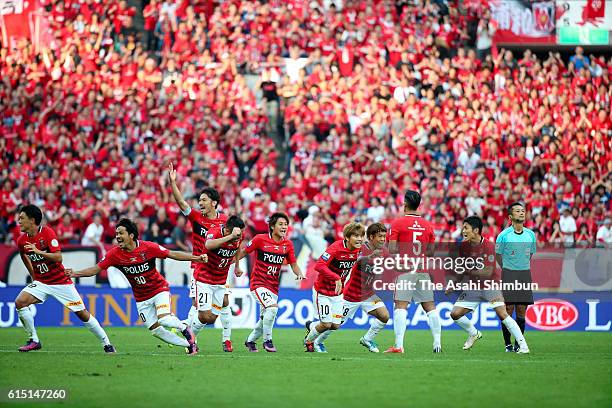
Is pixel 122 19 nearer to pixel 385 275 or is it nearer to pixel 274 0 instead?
pixel 274 0

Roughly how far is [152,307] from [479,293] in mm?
5044

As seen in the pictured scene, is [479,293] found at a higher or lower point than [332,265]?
lower

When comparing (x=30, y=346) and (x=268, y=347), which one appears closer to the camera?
(x=30, y=346)

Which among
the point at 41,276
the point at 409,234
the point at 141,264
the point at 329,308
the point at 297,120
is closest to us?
the point at 141,264

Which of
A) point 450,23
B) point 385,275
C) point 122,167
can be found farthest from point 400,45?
point 385,275

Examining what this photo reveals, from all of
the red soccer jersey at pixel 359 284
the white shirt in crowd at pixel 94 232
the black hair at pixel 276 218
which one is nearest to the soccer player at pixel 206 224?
the black hair at pixel 276 218

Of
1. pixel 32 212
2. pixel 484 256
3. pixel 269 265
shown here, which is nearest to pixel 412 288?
pixel 484 256

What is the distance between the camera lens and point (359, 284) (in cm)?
1603

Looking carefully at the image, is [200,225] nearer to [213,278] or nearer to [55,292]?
[213,278]

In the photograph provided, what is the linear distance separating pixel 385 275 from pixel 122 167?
36.9 feet

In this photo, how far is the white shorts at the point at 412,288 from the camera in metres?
16.1

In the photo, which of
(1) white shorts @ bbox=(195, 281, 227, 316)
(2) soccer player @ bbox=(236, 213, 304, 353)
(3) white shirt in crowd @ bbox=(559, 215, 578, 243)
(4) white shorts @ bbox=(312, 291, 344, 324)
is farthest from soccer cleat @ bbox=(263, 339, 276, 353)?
(3) white shirt in crowd @ bbox=(559, 215, 578, 243)

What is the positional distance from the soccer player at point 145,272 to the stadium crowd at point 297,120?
31.2 ft

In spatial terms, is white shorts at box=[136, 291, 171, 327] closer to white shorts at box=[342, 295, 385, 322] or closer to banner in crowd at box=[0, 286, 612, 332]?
white shorts at box=[342, 295, 385, 322]
